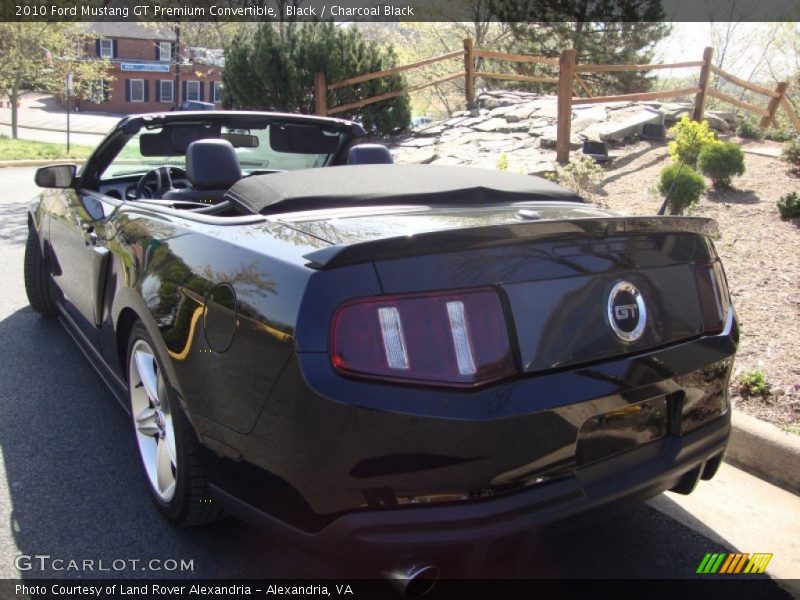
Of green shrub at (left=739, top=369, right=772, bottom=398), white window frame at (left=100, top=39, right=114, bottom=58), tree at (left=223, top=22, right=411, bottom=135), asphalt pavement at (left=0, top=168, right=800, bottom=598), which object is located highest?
white window frame at (left=100, top=39, right=114, bottom=58)

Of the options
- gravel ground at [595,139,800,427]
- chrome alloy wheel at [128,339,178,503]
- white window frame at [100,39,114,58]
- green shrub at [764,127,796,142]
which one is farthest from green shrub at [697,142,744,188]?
white window frame at [100,39,114,58]

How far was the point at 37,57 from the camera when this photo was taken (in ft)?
90.3

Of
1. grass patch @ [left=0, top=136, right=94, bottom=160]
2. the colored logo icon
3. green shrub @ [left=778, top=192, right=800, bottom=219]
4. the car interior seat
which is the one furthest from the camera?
grass patch @ [left=0, top=136, right=94, bottom=160]

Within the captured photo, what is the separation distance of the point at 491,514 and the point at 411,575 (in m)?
0.26

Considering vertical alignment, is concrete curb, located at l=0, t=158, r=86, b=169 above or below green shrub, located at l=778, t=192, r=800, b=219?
below

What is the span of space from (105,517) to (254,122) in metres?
2.42

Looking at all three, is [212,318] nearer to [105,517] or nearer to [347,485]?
[347,485]

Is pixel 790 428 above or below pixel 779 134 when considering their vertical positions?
below

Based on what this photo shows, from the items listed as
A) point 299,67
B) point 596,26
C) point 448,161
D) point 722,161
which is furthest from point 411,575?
point 596,26

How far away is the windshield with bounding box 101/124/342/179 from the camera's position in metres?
4.04

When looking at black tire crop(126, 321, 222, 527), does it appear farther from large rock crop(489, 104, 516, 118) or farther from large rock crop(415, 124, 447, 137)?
large rock crop(489, 104, 516, 118)

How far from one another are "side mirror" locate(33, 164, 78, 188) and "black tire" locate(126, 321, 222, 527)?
1.84 metres

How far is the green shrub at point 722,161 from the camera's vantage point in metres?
7.80

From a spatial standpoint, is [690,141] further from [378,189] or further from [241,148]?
[378,189]
